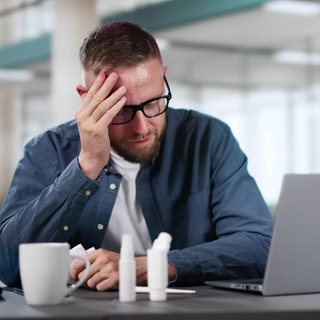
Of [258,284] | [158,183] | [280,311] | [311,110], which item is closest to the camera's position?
[280,311]

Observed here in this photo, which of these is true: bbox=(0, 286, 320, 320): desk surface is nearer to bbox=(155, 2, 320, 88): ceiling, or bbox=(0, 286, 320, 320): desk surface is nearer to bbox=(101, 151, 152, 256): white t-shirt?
bbox=(101, 151, 152, 256): white t-shirt

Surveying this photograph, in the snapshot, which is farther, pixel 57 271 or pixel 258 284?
pixel 258 284

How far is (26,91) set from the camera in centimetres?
1194

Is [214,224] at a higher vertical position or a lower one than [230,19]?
lower

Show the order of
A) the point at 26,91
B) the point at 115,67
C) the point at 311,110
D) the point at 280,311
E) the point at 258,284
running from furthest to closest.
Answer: the point at 26,91 < the point at 311,110 < the point at 115,67 < the point at 258,284 < the point at 280,311

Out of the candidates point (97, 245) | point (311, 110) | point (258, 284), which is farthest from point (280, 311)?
point (311, 110)

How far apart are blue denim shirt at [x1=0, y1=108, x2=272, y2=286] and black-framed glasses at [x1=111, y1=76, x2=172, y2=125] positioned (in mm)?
188

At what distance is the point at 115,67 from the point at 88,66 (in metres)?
0.10

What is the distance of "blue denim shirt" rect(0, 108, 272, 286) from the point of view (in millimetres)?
1950

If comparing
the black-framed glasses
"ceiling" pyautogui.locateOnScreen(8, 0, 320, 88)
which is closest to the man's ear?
the black-framed glasses

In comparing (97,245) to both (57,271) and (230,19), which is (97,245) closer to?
(57,271)

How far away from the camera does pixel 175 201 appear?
7.35 feet

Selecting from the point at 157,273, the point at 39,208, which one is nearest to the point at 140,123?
the point at 39,208

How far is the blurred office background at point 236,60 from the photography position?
8.11 m
